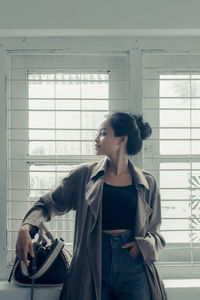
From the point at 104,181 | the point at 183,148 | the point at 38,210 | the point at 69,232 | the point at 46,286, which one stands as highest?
the point at 183,148

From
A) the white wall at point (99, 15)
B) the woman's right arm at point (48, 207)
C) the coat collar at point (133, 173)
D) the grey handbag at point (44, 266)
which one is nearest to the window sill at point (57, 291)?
the grey handbag at point (44, 266)

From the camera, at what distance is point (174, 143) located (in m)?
2.21

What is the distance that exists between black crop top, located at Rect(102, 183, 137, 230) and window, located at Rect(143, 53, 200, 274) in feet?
1.32

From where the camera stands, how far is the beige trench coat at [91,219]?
69.8 inches

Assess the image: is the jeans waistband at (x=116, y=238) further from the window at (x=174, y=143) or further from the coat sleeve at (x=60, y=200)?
the window at (x=174, y=143)

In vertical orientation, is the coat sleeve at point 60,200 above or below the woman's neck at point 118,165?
below

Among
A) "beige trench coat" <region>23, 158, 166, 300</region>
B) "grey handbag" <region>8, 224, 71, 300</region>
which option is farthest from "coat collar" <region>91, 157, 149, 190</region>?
"grey handbag" <region>8, 224, 71, 300</region>

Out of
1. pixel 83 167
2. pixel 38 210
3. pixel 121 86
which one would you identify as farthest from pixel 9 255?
pixel 121 86

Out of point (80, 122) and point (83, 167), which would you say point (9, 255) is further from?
point (80, 122)

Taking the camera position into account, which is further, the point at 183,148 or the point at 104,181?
the point at 183,148

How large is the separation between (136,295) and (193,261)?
0.59 m

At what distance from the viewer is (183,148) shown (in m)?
2.21

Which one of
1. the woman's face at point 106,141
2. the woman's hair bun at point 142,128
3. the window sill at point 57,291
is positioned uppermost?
the woman's hair bun at point 142,128

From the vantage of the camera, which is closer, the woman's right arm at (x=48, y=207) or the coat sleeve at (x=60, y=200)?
the woman's right arm at (x=48, y=207)
